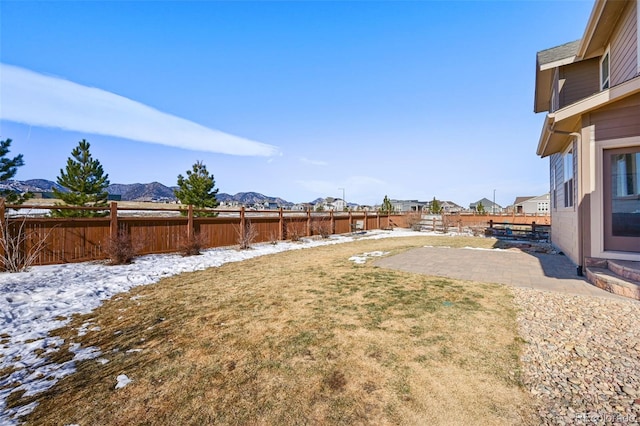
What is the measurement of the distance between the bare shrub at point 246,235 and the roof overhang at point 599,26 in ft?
37.3

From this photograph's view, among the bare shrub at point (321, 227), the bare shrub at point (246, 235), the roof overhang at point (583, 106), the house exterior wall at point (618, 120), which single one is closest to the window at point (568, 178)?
the roof overhang at point (583, 106)

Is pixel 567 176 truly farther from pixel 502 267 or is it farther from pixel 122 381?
pixel 122 381

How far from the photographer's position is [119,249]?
711cm

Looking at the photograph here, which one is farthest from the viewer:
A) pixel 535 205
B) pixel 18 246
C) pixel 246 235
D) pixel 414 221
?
pixel 535 205

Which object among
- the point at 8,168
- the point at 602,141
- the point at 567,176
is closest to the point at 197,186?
the point at 8,168

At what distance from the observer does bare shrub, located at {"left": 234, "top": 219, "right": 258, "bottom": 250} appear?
412 inches

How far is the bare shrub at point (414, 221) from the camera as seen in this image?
65.6 feet

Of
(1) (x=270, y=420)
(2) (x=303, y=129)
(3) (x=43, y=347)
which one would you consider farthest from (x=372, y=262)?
(2) (x=303, y=129)

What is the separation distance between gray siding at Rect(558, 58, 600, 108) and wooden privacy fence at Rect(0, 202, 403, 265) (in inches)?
417

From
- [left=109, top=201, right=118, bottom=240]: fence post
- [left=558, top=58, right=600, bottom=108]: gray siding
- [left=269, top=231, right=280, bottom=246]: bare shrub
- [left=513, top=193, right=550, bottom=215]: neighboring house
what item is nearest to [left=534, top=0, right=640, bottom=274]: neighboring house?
[left=558, top=58, right=600, bottom=108]: gray siding

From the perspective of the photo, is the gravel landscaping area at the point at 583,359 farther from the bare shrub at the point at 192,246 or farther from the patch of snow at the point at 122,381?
the bare shrub at the point at 192,246

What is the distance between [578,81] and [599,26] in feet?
5.17

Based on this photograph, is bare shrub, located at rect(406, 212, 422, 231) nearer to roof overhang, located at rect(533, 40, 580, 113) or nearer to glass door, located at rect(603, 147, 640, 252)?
roof overhang, located at rect(533, 40, 580, 113)

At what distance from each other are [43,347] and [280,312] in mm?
2639
